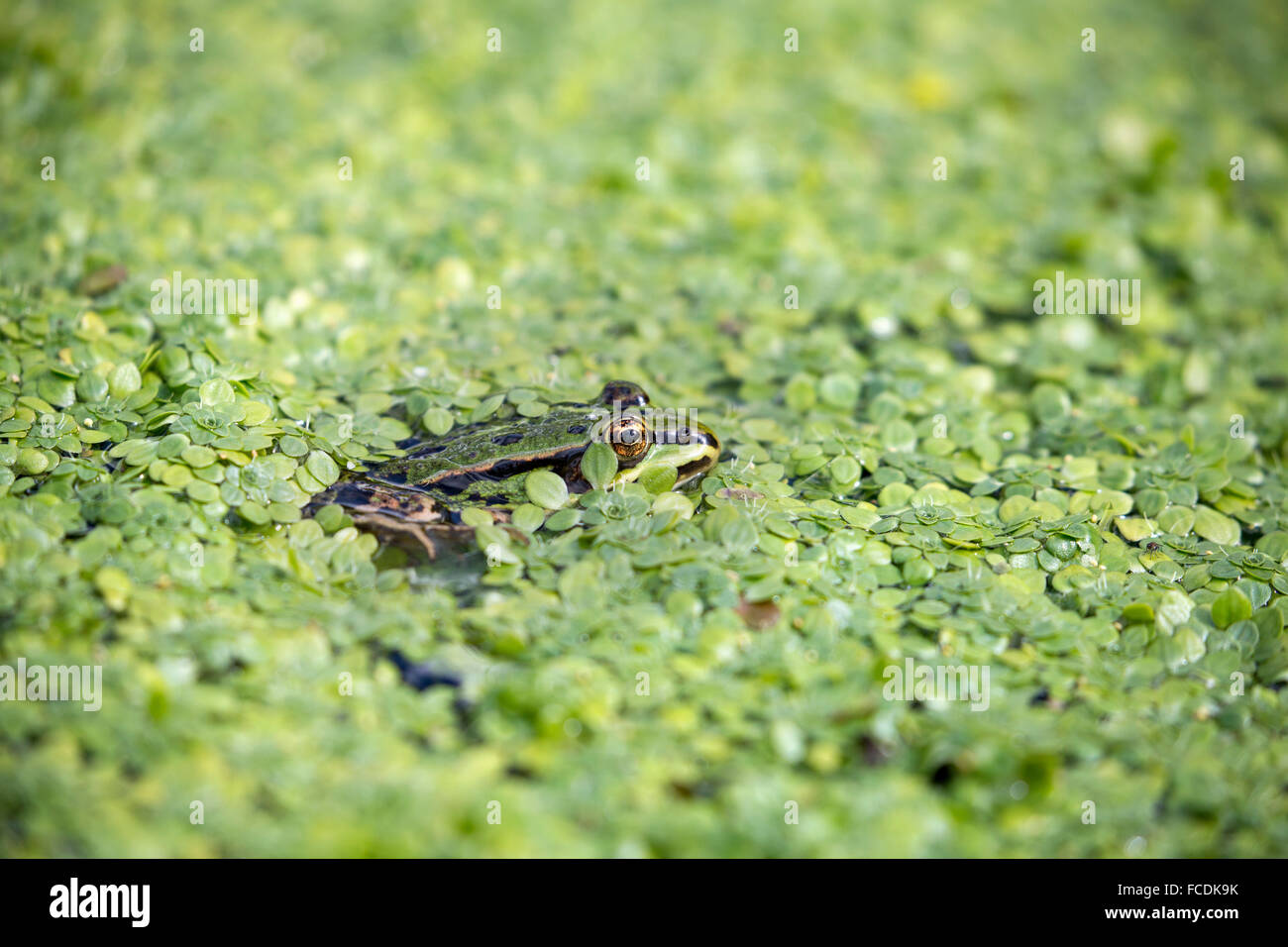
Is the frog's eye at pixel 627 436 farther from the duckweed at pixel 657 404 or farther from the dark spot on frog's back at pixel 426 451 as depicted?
the dark spot on frog's back at pixel 426 451

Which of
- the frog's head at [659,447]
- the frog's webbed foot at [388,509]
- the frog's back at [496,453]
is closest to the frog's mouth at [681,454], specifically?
the frog's head at [659,447]

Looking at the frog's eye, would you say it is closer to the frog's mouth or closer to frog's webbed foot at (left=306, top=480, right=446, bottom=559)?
the frog's mouth

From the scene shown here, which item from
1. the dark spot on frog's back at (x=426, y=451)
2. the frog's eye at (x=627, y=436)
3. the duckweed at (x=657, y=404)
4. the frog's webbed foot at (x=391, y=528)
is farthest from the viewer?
the dark spot on frog's back at (x=426, y=451)

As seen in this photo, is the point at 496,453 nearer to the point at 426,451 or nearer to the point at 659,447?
the point at 426,451

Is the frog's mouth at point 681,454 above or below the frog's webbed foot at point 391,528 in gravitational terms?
above

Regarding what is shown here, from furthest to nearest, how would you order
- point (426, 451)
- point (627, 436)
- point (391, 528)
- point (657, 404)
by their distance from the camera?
point (657, 404) → point (426, 451) → point (627, 436) → point (391, 528)

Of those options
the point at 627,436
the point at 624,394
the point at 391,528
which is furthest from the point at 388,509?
the point at 624,394
